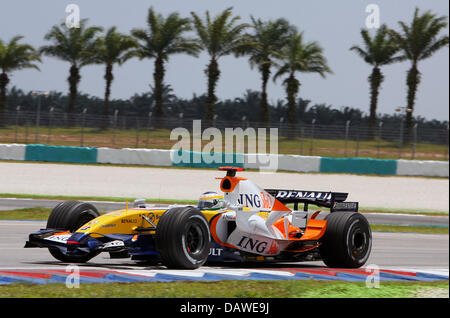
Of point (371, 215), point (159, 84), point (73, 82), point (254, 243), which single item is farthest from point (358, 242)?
point (73, 82)

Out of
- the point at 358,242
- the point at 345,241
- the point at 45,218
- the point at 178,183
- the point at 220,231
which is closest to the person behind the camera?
the point at 220,231

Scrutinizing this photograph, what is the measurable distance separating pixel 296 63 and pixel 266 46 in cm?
192

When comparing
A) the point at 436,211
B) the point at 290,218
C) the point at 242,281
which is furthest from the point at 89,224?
the point at 436,211

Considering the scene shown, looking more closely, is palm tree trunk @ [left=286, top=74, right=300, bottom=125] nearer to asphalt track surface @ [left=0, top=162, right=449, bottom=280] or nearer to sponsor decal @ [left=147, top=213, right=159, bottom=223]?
asphalt track surface @ [left=0, top=162, right=449, bottom=280]

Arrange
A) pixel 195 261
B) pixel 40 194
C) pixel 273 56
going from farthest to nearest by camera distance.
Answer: pixel 273 56, pixel 40 194, pixel 195 261

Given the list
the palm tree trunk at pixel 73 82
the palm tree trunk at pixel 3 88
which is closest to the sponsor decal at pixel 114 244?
the palm tree trunk at pixel 3 88

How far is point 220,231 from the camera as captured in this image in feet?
31.8

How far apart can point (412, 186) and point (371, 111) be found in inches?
642

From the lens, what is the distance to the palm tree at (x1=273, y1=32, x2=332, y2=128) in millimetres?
40969

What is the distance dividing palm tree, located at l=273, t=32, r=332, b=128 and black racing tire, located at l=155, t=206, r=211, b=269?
32.1 meters

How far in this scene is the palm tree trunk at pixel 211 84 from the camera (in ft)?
128

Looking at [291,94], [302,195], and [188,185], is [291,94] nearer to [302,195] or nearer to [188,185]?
[188,185]

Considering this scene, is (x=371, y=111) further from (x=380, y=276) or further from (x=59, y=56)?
(x=380, y=276)

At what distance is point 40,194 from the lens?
2312 cm
